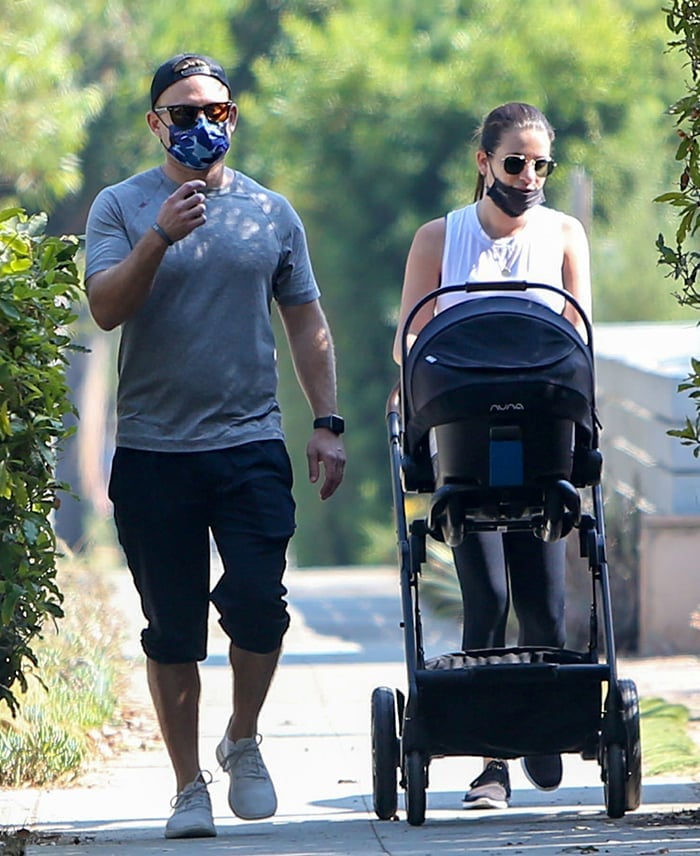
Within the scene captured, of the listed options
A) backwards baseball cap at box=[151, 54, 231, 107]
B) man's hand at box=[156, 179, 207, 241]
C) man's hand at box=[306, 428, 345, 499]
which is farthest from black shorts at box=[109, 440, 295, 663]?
backwards baseball cap at box=[151, 54, 231, 107]

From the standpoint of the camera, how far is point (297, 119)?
2394 cm

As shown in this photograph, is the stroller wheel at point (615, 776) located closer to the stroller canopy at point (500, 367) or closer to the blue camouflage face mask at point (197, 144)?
the stroller canopy at point (500, 367)

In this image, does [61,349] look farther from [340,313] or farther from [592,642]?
[340,313]

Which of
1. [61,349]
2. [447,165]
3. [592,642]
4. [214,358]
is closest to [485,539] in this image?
[592,642]

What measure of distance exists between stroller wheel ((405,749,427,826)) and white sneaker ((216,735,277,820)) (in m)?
0.53

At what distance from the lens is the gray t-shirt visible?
496 cm

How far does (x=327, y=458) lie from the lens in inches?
204

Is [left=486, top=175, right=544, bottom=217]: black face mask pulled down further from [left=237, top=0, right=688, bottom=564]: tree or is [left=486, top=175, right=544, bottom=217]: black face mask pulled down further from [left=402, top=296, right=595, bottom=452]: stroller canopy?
[left=237, top=0, right=688, bottom=564]: tree

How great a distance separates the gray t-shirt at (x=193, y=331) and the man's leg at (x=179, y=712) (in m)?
0.62

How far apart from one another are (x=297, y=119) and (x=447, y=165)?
2074mm

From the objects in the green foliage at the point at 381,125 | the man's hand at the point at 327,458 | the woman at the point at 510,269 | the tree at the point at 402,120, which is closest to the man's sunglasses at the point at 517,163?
the woman at the point at 510,269

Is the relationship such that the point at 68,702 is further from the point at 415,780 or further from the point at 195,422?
the point at 415,780

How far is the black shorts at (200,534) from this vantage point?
4980 millimetres

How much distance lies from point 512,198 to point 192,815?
1893 millimetres
